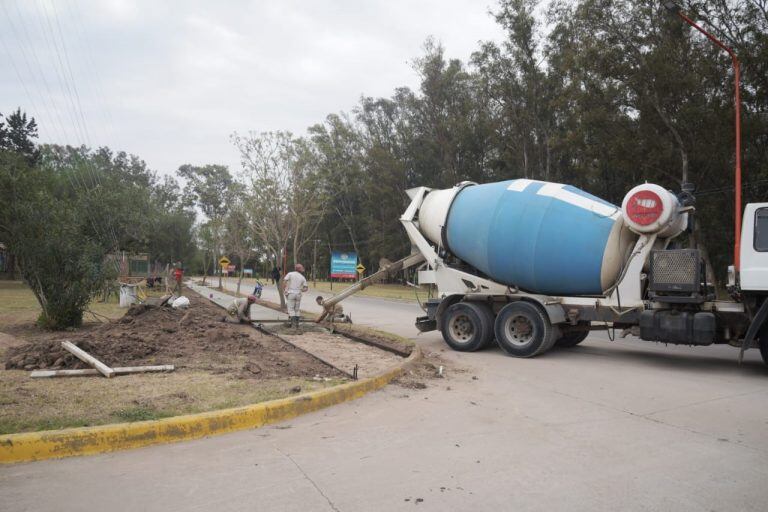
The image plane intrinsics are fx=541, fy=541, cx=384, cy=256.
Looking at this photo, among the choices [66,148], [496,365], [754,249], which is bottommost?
[496,365]

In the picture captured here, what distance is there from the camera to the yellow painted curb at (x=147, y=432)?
418 centimetres

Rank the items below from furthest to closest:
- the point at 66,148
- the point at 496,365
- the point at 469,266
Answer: the point at 66,148
the point at 469,266
the point at 496,365

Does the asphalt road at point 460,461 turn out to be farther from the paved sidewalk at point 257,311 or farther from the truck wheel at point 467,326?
the paved sidewalk at point 257,311

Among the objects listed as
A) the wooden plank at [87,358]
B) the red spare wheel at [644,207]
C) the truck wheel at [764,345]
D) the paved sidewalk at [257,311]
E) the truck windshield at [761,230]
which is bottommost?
the paved sidewalk at [257,311]

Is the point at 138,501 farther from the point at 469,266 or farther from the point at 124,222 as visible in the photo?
the point at 124,222

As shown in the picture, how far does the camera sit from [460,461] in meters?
4.32

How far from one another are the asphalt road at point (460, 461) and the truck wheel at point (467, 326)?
332cm

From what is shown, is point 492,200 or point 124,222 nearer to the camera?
point 492,200

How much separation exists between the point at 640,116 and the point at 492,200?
18737 millimetres

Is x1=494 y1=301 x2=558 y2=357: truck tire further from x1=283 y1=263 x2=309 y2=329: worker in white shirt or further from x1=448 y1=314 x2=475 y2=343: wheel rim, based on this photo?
x1=283 y1=263 x2=309 y2=329: worker in white shirt

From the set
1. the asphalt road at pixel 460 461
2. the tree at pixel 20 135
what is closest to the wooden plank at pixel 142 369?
the asphalt road at pixel 460 461

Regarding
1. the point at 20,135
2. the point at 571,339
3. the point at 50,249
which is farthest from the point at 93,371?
the point at 20,135

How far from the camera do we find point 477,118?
4078 centimetres

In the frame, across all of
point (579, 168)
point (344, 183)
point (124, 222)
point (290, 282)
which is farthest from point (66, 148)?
point (290, 282)
